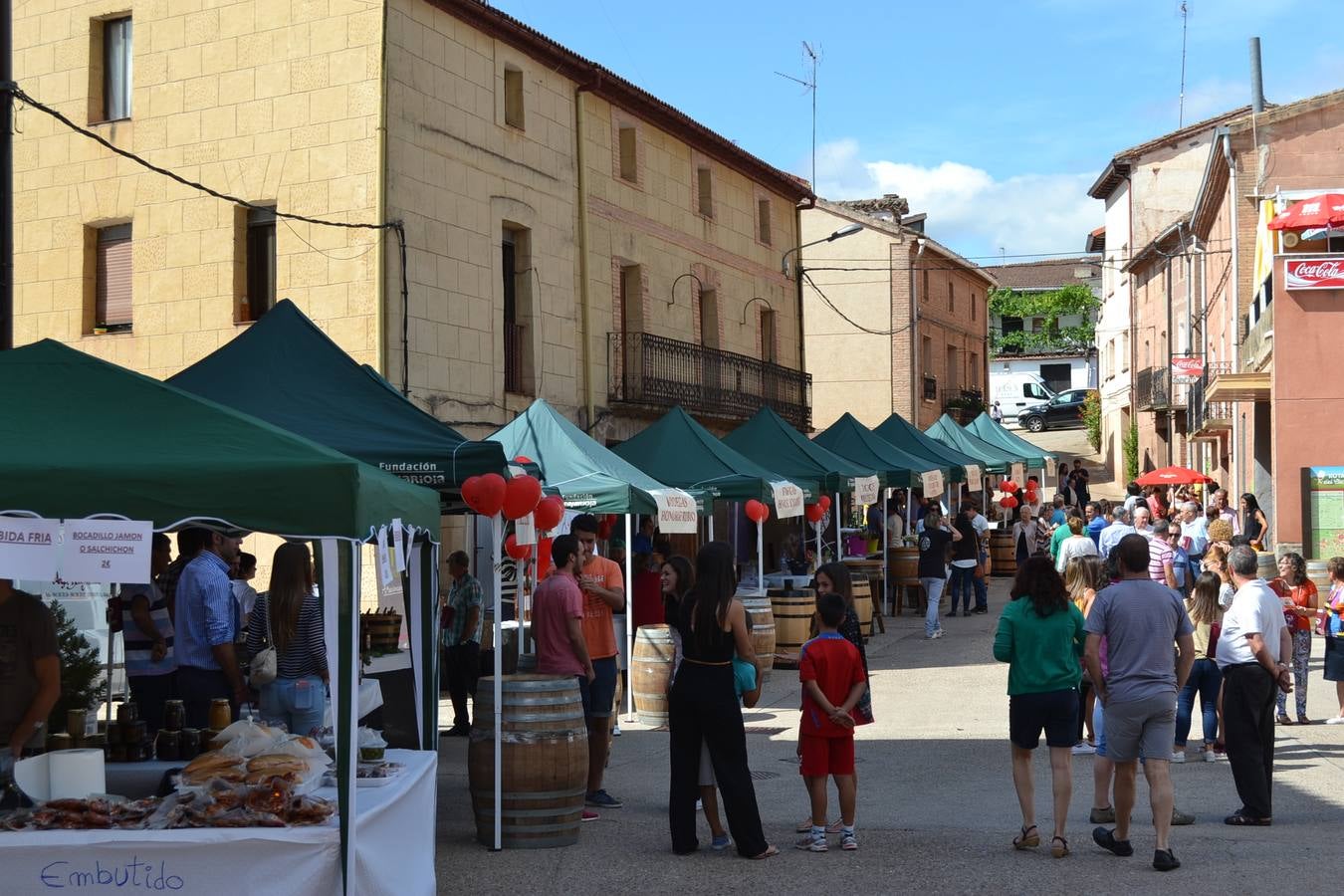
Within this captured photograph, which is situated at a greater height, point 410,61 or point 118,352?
point 410,61

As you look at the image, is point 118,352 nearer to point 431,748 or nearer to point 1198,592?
point 431,748

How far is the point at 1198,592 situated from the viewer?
1052 centimetres

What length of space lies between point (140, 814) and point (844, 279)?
36095 millimetres

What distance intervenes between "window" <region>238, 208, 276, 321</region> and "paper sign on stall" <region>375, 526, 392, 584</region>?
39.3ft

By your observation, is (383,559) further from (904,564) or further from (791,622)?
(904,564)

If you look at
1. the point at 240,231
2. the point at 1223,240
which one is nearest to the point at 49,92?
the point at 240,231

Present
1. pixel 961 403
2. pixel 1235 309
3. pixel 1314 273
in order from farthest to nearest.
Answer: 1. pixel 961 403
2. pixel 1235 309
3. pixel 1314 273

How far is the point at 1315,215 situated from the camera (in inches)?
854

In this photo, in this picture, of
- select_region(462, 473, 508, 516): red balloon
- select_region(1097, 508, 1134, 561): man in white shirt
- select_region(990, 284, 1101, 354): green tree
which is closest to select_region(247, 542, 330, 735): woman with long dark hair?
select_region(462, 473, 508, 516): red balloon

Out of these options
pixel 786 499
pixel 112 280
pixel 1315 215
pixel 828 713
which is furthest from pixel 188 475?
pixel 1315 215

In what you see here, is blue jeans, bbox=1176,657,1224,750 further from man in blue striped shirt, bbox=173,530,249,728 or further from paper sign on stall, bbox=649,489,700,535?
man in blue striped shirt, bbox=173,530,249,728

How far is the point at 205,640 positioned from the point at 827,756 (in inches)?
144

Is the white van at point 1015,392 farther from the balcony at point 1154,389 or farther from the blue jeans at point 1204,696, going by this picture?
the blue jeans at point 1204,696

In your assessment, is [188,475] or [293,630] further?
[293,630]
